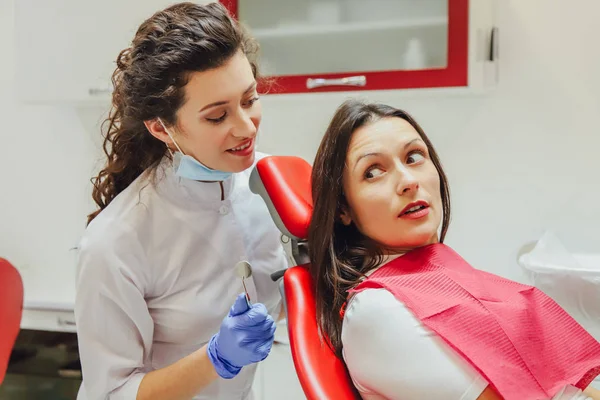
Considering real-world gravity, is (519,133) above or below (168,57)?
below

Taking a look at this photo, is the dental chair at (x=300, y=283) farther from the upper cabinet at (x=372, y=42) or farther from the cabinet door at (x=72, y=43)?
the cabinet door at (x=72, y=43)

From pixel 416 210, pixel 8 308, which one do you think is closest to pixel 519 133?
pixel 416 210

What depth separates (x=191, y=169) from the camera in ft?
4.19

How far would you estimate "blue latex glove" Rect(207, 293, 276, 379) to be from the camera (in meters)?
1.14

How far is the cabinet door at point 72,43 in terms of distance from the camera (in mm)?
2053

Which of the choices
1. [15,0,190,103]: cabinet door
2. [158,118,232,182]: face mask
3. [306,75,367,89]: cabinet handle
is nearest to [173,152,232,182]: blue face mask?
[158,118,232,182]: face mask

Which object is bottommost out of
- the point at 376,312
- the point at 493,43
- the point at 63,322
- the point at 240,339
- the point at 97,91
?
the point at 63,322

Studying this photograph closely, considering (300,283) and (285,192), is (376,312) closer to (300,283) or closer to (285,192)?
(300,283)

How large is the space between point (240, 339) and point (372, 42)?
1160mm

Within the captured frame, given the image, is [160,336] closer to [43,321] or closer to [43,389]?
[43,321]

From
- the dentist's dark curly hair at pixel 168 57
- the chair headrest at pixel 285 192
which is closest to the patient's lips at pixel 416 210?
the chair headrest at pixel 285 192

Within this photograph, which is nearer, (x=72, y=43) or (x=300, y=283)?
(x=300, y=283)

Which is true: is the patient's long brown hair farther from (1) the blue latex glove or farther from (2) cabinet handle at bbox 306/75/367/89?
(2) cabinet handle at bbox 306/75/367/89

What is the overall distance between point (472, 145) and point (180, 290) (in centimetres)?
127
